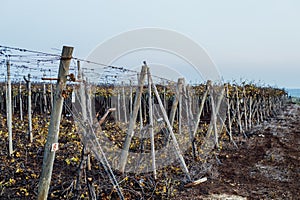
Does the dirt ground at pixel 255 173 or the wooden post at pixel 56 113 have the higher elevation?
the wooden post at pixel 56 113

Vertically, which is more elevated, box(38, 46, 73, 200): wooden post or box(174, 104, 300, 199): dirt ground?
box(38, 46, 73, 200): wooden post

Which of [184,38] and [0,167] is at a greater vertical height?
[184,38]

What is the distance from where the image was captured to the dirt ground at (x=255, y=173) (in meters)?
4.45

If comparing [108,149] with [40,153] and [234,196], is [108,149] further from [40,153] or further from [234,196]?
[234,196]

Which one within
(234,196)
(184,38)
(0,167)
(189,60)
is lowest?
(234,196)

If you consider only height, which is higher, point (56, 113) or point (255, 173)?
point (56, 113)

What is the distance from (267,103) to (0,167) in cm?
1569

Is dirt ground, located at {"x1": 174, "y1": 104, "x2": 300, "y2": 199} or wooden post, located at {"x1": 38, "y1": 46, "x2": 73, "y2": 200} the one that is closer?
wooden post, located at {"x1": 38, "y1": 46, "x2": 73, "y2": 200}

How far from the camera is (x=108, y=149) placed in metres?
6.14

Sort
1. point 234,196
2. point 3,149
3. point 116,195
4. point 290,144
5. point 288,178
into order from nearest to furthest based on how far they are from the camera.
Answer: point 116,195
point 234,196
point 288,178
point 3,149
point 290,144

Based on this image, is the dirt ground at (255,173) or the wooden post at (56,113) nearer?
the wooden post at (56,113)

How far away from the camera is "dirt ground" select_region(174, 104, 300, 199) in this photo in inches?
175

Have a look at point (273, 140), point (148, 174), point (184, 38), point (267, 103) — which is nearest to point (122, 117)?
point (273, 140)

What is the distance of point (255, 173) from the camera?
18.2 ft
